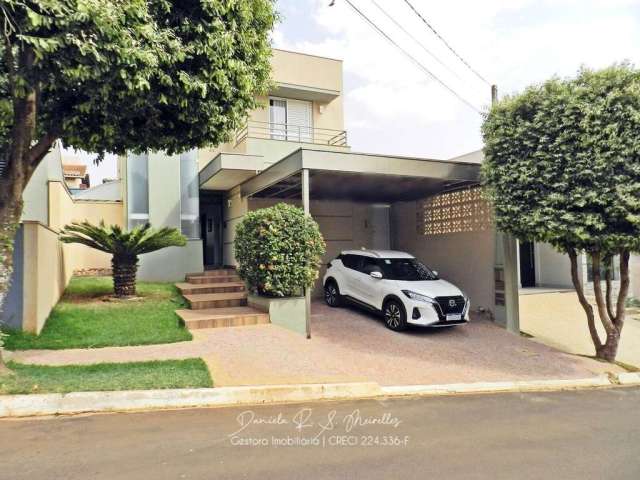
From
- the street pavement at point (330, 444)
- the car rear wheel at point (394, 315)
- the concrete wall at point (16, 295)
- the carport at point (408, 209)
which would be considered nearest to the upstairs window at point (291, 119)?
the carport at point (408, 209)

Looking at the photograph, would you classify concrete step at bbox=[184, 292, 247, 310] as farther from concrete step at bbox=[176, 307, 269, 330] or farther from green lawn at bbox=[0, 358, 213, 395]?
green lawn at bbox=[0, 358, 213, 395]

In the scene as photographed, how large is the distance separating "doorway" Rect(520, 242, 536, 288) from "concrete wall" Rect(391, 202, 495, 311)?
621 cm

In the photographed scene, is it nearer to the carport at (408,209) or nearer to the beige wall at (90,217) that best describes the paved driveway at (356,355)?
the carport at (408,209)

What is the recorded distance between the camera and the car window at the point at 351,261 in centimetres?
1022

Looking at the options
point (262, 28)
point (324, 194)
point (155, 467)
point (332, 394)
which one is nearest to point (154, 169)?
point (324, 194)

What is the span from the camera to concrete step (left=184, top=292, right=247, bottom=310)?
9.11 m

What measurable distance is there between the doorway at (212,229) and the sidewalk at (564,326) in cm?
1017

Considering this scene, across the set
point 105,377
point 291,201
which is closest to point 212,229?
point 291,201

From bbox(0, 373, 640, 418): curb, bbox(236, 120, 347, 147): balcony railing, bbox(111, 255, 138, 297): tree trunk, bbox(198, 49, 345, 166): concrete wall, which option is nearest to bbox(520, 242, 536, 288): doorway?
bbox(236, 120, 347, 147): balcony railing

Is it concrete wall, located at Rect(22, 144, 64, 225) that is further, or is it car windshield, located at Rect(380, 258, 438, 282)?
concrete wall, located at Rect(22, 144, 64, 225)

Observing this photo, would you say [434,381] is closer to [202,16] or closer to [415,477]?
[415,477]

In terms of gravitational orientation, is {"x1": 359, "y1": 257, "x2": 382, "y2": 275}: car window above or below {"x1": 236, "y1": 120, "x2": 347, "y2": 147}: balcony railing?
below

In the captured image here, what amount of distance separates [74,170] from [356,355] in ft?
86.3

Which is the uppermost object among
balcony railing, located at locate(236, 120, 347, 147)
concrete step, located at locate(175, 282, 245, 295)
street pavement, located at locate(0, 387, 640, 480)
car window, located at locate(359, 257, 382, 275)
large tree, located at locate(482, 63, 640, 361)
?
balcony railing, located at locate(236, 120, 347, 147)
